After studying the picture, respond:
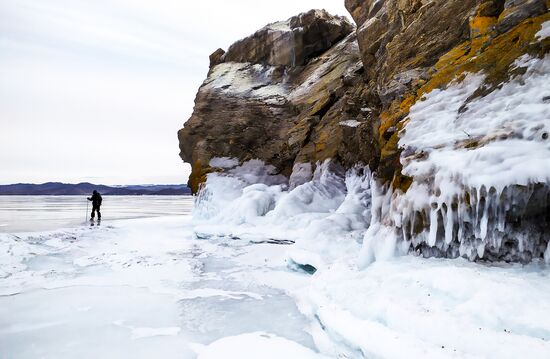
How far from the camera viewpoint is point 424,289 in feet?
13.5

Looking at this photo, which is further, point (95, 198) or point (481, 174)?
point (95, 198)

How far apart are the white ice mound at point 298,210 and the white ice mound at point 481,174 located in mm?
2214

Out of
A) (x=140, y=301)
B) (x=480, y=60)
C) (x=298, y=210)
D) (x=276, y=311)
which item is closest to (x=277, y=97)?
(x=298, y=210)

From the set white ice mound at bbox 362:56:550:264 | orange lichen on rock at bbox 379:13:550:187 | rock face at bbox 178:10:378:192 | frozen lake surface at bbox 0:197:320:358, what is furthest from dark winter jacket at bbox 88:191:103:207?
white ice mound at bbox 362:56:550:264

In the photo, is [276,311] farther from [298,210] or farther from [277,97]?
[277,97]

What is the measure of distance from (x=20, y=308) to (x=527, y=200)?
7623mm

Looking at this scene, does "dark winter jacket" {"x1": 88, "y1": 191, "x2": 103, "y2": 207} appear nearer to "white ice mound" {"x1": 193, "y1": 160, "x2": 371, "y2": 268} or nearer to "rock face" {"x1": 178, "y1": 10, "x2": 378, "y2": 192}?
"white ice mound" {"x1": 193, "y1": 160, "x2": 371, "y2": 268}

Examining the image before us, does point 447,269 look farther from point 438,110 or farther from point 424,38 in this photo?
point 424,38

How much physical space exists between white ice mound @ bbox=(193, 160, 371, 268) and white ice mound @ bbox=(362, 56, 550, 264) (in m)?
2.21

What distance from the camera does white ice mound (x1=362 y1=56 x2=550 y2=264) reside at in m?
4.38

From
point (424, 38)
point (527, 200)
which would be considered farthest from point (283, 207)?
point (527, 200)

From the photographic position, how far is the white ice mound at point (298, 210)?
332 inches

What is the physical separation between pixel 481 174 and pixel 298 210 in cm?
894

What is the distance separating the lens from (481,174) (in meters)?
4.73
